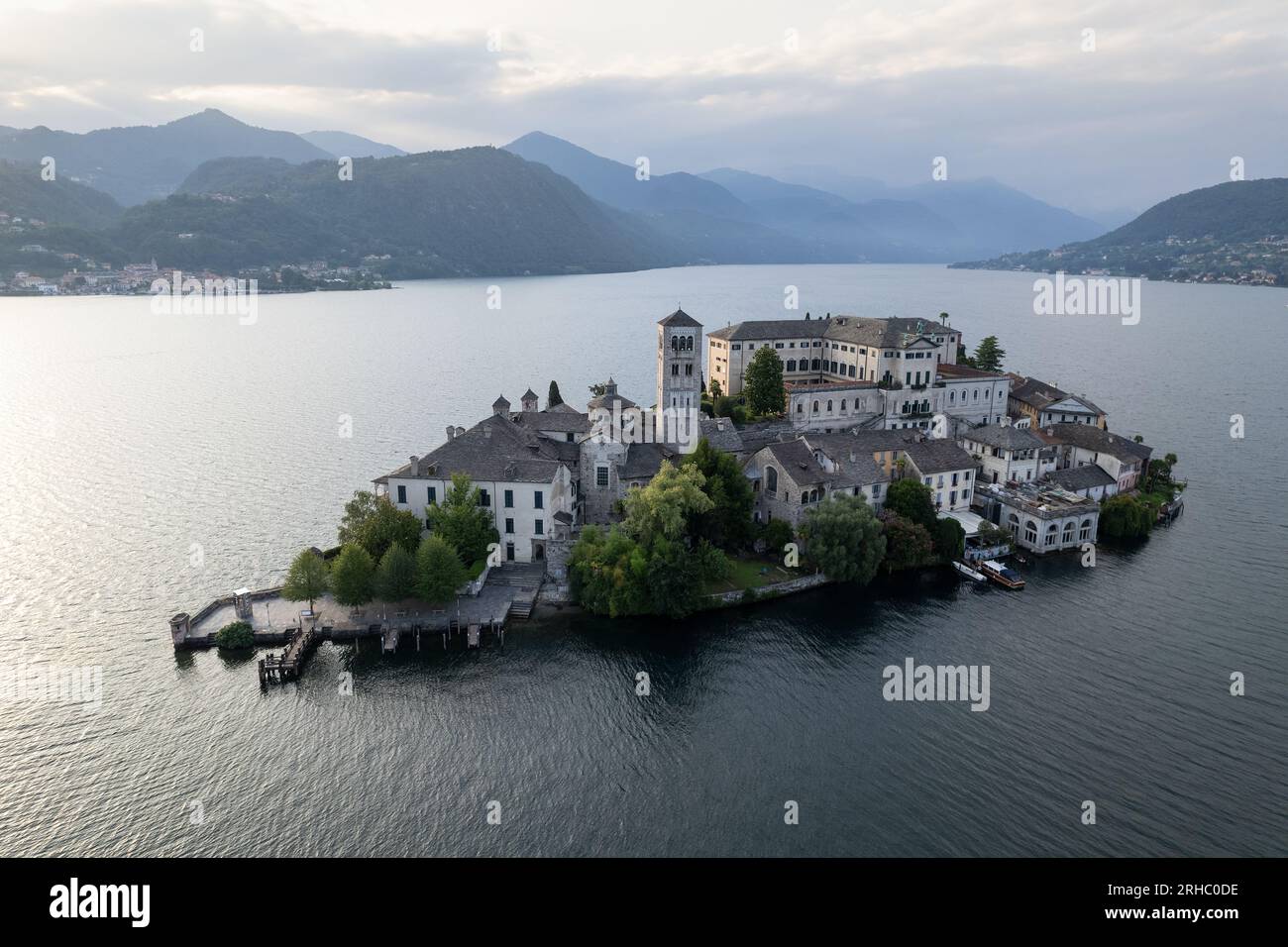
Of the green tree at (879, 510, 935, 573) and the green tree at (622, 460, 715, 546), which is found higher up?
the green tree at (622, 460, 715, 546)

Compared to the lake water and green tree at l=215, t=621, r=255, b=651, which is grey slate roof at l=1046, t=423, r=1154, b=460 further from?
green tree at l=215, t=621, r=255, b=651

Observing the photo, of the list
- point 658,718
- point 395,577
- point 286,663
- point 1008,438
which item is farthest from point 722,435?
point 286,663

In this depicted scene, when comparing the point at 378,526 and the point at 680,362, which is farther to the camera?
the point at 680,362

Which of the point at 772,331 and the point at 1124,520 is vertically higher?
the point at 772,331

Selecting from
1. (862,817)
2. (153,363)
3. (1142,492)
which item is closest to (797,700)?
(862,817)

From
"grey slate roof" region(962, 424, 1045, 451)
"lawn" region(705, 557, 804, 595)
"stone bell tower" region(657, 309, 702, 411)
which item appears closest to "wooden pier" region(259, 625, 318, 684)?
"lawn" region(705, 557, 804, 595)

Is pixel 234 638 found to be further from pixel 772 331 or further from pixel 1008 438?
Answer: pixel 772 331
